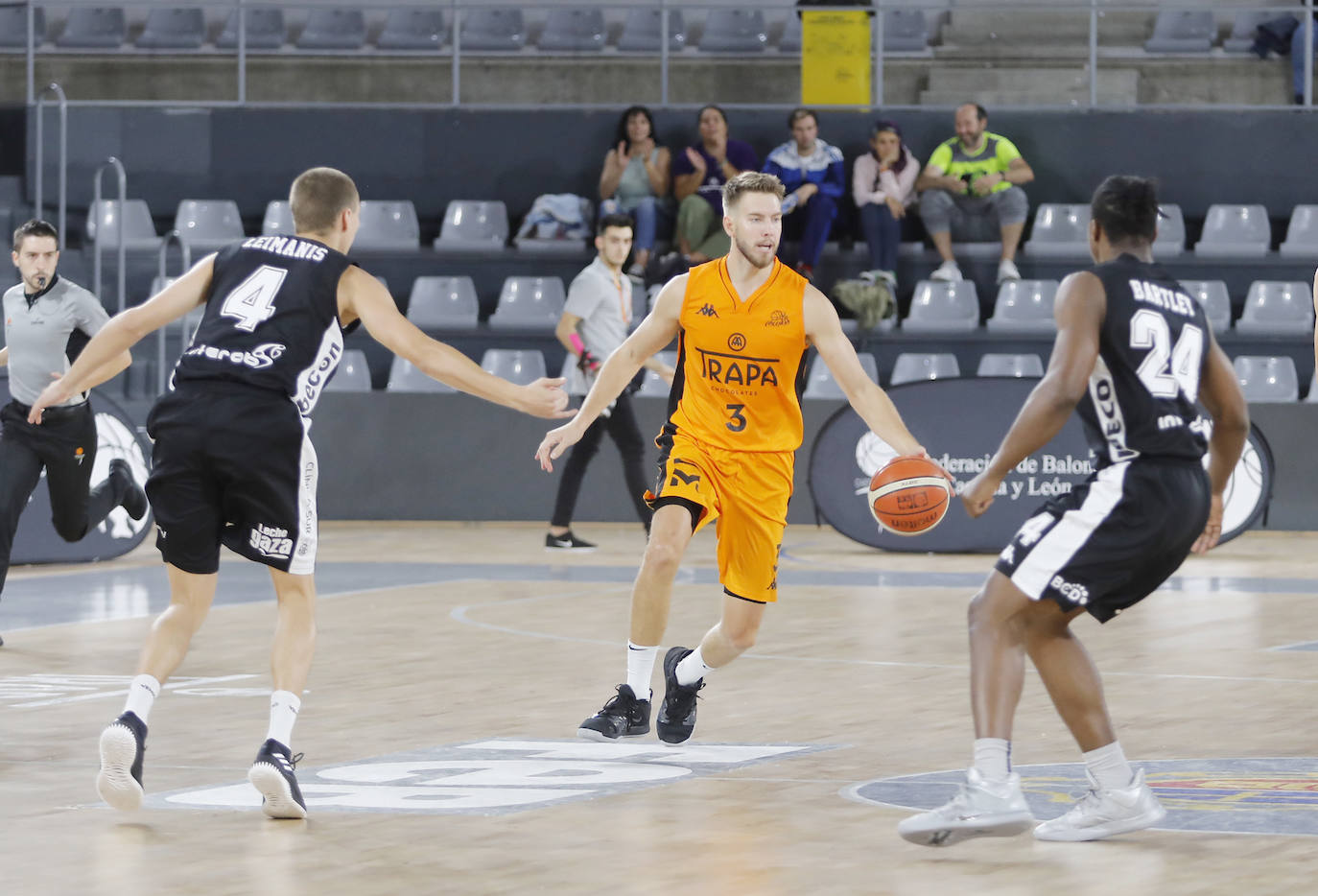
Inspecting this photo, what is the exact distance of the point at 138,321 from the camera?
6.06 metres

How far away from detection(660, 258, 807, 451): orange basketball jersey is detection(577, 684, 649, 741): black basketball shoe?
1.01 m

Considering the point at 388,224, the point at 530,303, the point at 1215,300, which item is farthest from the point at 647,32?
the point at 1215,300

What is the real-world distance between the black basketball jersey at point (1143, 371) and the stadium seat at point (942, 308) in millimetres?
12842

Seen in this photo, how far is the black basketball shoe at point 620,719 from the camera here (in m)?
7.26

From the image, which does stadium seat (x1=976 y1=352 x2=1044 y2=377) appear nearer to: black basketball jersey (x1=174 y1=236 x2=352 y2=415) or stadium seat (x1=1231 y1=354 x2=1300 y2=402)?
stadium seat (x1=1231 y1=354 x2=1300 y2=402)

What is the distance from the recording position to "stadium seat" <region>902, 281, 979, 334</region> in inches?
722

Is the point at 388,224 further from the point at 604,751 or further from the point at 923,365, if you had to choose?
the point at 604,751

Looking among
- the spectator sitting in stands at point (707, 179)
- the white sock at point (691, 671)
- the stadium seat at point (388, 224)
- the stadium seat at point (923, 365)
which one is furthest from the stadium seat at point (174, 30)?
the white sock at point (691, 671)

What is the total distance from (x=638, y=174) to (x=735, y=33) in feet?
11.7

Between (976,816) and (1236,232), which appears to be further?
(1236,232)

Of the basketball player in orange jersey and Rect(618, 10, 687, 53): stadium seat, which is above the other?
Rect(618, 10, 687, 53): stadium seat

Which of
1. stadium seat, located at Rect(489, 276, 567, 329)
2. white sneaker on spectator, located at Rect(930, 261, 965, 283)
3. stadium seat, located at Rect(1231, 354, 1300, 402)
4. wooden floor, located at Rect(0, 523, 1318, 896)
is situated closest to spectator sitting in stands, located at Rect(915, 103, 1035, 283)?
white sneaker on spectator, located at Rect(930, 261, 965, 283)

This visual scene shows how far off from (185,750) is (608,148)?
13.5 m

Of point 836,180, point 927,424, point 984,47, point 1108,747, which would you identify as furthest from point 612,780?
point 984,47
